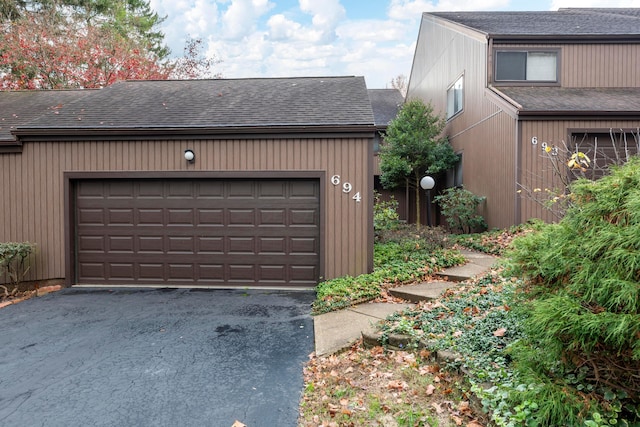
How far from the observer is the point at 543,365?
2.70m

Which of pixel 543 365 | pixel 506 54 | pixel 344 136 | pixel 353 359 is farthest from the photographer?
pixel 506 54

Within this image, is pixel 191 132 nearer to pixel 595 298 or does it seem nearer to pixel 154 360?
pixel 154 360

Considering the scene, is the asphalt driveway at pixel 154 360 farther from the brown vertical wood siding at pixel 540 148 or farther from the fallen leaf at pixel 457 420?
the brown vertical wood siding at pixel 540 148

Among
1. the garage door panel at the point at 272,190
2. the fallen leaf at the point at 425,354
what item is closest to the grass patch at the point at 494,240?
the garage door panel at the point at 272,190

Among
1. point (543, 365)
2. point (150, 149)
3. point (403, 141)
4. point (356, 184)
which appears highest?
point (403, 141)

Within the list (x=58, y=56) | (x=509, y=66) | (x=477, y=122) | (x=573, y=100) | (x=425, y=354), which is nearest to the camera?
(x=425, y=354)

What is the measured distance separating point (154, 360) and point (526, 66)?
10934 mm

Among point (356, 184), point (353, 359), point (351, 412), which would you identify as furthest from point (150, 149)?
point (351, 412)

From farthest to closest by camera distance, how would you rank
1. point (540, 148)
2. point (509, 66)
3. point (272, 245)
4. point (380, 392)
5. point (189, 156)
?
point (509, 66), point (540, 148), point (272, 245), point (189, 156), point (380, 392)

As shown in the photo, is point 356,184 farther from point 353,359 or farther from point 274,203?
point 353,359

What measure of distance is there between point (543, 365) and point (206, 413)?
99.5 inches

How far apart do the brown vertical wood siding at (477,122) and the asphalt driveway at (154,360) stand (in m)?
5.76

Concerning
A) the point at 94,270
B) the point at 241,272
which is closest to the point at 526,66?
the point at 241,272

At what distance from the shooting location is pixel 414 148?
12.7 meters
